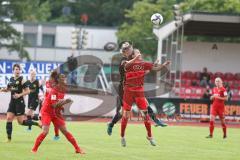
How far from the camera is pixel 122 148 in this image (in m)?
19.8

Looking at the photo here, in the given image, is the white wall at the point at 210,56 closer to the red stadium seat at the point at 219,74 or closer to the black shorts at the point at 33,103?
the red stadium seat at the point at 219,74

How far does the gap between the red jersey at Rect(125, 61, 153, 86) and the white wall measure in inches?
1151

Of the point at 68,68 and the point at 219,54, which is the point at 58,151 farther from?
the point at 219,54

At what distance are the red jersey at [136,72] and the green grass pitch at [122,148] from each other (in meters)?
1.67

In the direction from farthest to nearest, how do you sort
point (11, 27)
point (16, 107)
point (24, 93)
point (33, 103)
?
point (11, 27) → point (33, 103) → point (16, 107) → point (24, 93)

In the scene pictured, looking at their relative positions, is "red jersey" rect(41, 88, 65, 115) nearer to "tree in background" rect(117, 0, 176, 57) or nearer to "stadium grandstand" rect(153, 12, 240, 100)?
"stadium grandstand" rect(153, 12, 240, 100)

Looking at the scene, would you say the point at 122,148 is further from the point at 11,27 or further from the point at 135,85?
the point at 11,27

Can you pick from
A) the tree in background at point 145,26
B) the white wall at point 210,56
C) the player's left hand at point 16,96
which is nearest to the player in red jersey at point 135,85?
the player's left hand at point 16,96

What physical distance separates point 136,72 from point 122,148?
76.4 inches

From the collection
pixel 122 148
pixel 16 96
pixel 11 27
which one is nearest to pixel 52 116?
pixel 122 148

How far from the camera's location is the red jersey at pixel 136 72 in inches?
776

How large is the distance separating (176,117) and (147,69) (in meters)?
19.2

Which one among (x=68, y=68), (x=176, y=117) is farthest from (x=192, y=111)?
(x=68, y=68)

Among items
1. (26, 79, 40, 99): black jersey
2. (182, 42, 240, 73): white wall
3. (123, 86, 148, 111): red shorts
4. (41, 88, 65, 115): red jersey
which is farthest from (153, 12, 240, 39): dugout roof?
(41, 88, 65, 115): red jersey
